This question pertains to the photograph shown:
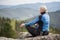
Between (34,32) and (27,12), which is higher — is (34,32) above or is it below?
below

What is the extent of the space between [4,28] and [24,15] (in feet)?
0.92

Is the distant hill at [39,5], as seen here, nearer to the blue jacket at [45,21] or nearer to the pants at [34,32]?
the blue jacket at [45,21]

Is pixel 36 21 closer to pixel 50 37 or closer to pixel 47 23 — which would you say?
pixel 47 23

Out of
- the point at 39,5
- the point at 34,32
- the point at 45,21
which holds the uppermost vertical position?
the point at 39,5

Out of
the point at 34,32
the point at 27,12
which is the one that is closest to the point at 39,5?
the point at 27,12

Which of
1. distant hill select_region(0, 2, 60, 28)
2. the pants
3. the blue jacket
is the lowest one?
the pants

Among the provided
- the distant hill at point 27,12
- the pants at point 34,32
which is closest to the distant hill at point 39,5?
the distant hill at point 27,12

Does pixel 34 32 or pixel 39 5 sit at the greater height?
pixel 39 5

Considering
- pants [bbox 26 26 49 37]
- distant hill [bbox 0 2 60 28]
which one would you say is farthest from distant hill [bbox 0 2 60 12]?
pants [bbox 26 26 49 37]

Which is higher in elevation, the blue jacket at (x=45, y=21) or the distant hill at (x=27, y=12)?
the distant hill at (x=27, y=12)

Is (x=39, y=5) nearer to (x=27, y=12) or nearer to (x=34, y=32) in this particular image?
(x=27, y=12)

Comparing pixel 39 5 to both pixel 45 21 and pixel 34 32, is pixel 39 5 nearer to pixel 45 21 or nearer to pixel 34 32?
pixel 45 21

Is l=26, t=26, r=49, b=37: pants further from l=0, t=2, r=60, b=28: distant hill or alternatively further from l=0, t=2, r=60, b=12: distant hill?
l=0, t=2, r=60, b=12: distant hill

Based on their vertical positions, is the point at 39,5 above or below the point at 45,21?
above
